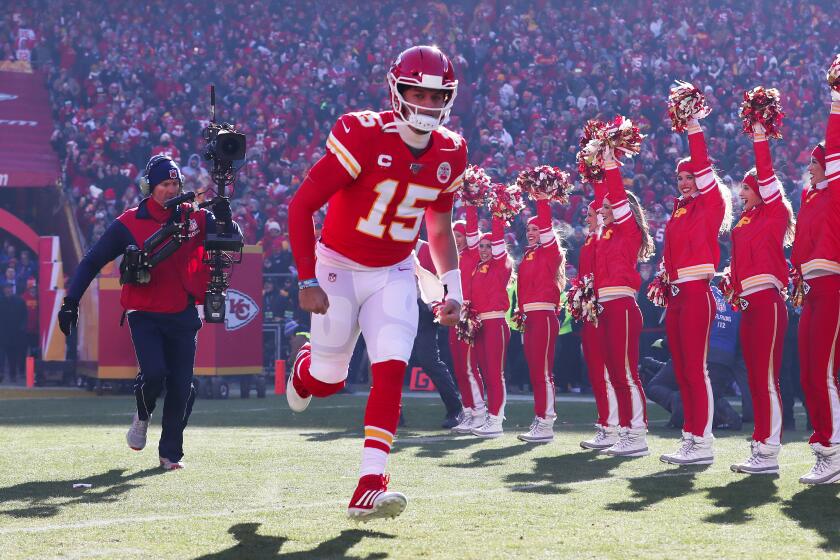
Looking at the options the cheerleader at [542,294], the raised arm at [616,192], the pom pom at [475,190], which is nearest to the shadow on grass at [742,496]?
the raised arm at [616,192]

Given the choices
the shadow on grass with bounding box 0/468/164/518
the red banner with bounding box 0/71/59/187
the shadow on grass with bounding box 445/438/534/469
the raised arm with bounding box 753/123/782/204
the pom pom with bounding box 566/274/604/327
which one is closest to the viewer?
the shadow on grass with bounding box 0/468/164/518

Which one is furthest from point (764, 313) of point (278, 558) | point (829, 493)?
point (278, 558)

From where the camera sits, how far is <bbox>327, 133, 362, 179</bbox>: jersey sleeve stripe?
624cm

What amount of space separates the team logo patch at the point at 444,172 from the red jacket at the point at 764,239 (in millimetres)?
2875

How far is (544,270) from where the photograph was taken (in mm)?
11914

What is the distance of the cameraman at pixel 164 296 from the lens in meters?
8.65

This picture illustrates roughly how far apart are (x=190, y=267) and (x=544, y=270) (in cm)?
418

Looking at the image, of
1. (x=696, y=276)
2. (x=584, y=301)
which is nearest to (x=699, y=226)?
(x=696, y=276)

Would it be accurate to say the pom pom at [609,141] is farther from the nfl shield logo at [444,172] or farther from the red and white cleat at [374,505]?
the red and white cleat at [374,505]

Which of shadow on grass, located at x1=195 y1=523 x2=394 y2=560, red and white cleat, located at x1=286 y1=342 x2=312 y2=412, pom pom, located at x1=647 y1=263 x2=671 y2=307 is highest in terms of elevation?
pom pom, located at x1=647 y1=263 x2=671 y2=307

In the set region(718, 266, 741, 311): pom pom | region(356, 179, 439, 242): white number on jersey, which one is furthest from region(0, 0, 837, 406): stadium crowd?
region(356, 179, 439, 242): white number on jersey

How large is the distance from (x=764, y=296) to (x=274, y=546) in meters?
4.43

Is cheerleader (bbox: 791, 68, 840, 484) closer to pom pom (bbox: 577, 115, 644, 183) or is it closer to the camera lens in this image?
pom pom (bbox: 577, 115, 644, 183)

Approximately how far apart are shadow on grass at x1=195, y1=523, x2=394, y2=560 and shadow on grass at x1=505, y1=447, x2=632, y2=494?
6.50ft
